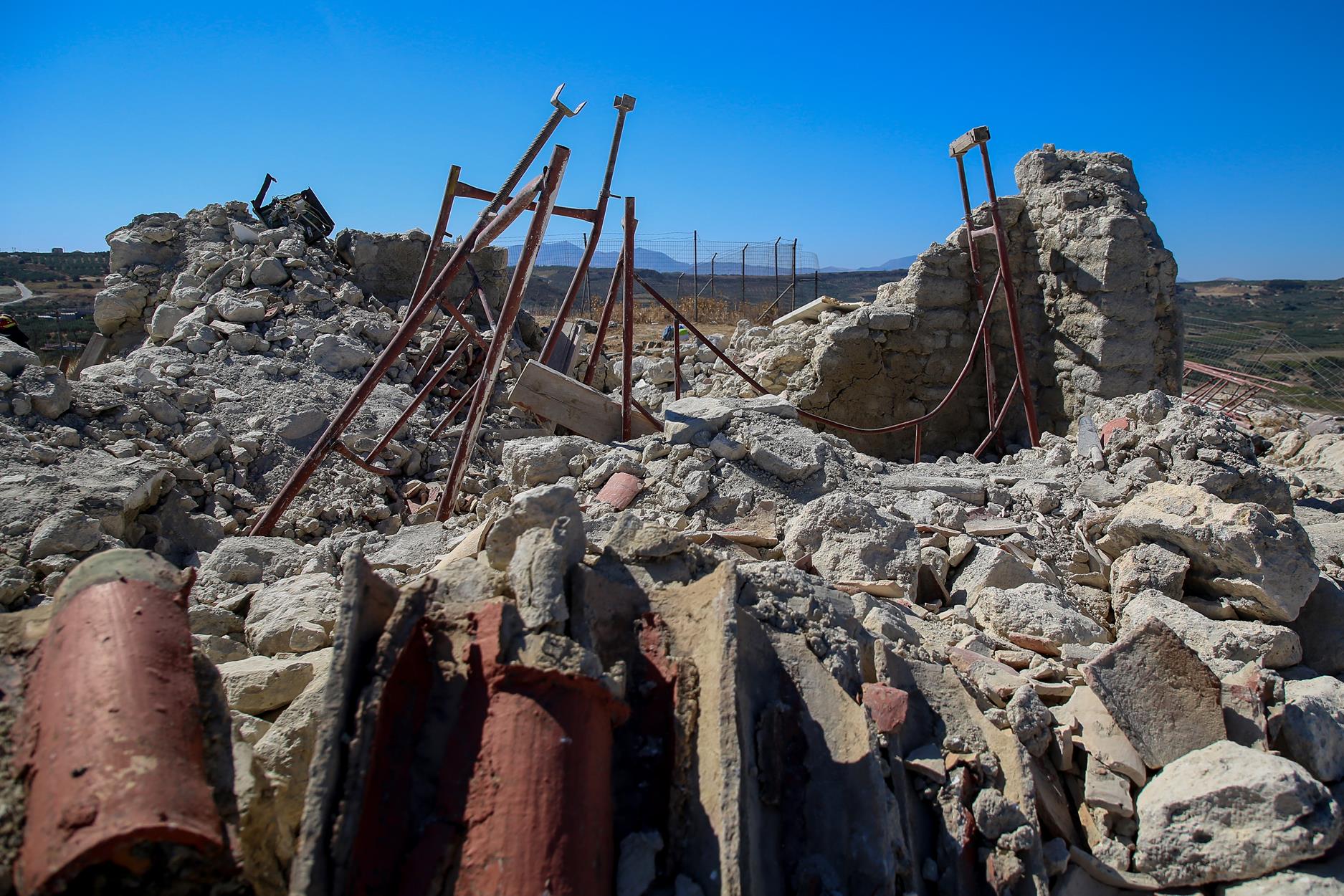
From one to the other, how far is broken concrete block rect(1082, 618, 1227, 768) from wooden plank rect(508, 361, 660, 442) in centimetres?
321

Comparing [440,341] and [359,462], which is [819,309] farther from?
[359,462]

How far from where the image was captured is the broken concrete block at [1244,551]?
3.34m

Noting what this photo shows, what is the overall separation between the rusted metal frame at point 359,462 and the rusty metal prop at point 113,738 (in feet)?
10.5

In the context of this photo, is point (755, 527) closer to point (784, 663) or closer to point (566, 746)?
point (784, 663)

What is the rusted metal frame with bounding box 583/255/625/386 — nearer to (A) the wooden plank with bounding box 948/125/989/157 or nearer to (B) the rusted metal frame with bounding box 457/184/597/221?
(B) the rusted metal frame with bounding box 457/184/597/221

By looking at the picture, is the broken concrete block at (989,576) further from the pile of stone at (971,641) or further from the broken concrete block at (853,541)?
the broken concrete block at (853,541)

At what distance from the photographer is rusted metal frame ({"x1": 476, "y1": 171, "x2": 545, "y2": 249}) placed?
4.33 metres

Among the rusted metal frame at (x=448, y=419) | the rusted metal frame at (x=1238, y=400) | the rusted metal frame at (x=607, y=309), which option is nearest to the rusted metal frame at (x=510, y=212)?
the rusted metal frame at (x=607, y=309)

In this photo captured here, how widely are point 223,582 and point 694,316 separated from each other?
16.9 m

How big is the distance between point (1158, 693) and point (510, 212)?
3772mm

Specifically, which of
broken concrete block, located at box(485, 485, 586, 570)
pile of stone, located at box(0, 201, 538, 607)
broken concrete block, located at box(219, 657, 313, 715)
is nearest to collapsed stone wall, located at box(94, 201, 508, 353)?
pile of stone, located at box(0, 201, 538, 607)

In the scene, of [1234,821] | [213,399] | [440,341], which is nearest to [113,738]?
[1234,821]

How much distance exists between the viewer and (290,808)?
73.5 inches

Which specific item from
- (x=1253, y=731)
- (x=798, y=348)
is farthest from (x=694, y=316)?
(x=1253, y=731)
